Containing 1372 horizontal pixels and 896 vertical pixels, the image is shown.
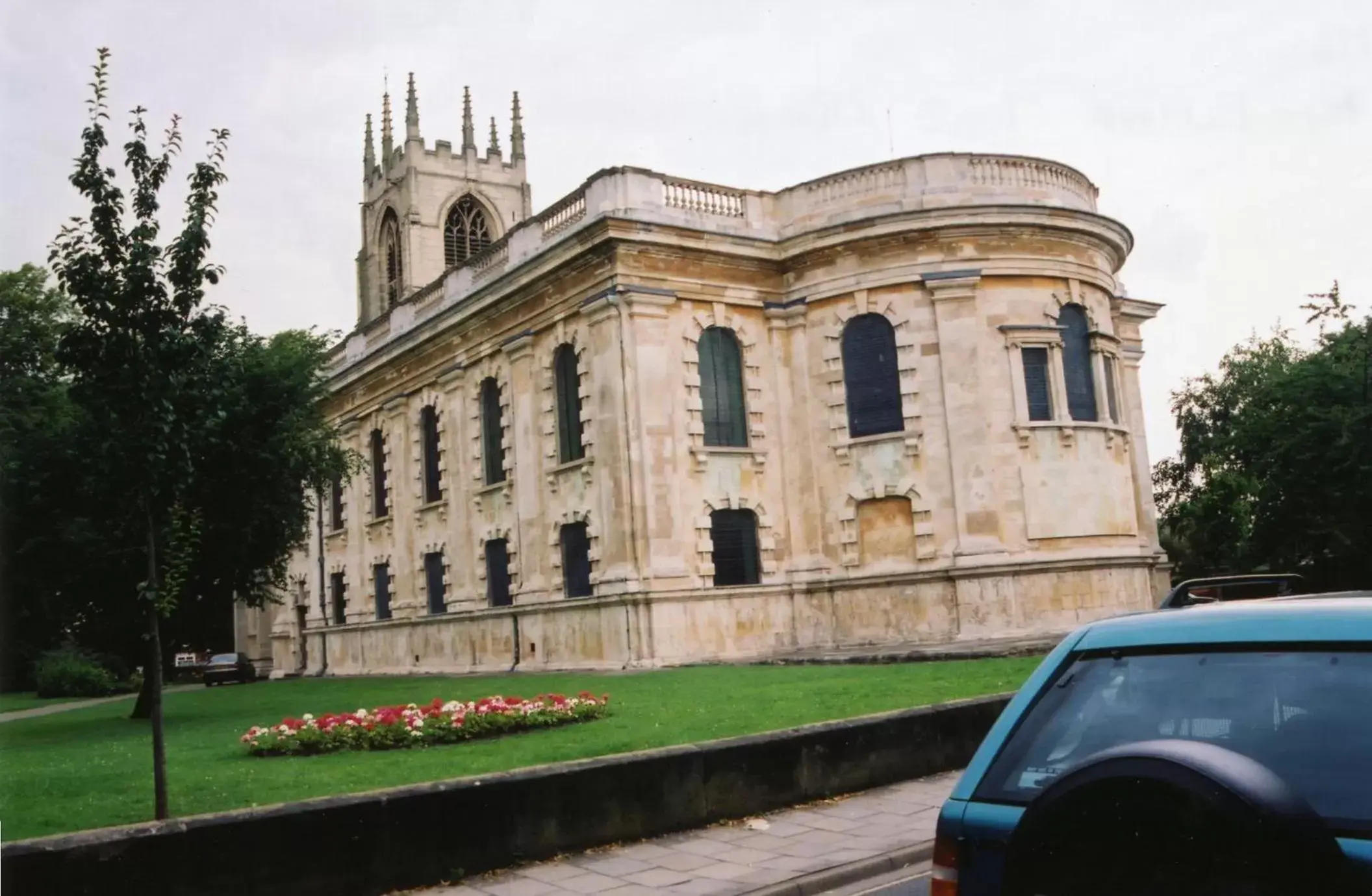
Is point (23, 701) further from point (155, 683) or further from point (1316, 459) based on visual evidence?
point (1316, 459)

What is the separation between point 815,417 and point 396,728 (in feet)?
57.0

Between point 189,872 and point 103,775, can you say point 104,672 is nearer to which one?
point 103,775

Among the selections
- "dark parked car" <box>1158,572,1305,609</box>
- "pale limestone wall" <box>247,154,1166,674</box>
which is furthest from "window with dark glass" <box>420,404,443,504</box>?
"dark parked car" <box>1158,572,1305,609</box>

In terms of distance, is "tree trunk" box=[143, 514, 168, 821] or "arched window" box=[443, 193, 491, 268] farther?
"arched window" box=[443, 193, 491, 268]

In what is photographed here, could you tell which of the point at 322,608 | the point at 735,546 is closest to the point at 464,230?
the point at 322,608

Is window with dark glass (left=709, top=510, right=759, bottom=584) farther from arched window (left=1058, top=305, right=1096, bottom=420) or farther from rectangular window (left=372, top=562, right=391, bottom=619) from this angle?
rectangular window (left=372, top=562, right=391, bottom=619)

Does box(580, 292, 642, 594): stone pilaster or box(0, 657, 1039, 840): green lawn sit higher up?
box(580, 292, 642, 594): stone pilaster

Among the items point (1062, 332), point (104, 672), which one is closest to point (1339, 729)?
point (1062, 332)

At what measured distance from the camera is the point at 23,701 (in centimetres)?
3878

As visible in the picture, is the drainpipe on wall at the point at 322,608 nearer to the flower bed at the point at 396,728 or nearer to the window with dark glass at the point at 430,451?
the window with dark glass at the point at 430,451

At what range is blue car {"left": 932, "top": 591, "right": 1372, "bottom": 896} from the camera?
2590 mm

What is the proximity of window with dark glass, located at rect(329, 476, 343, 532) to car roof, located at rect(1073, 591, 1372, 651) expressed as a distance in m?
42.2

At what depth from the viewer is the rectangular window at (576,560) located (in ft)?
96.6

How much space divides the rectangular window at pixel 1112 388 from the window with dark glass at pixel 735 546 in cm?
935
